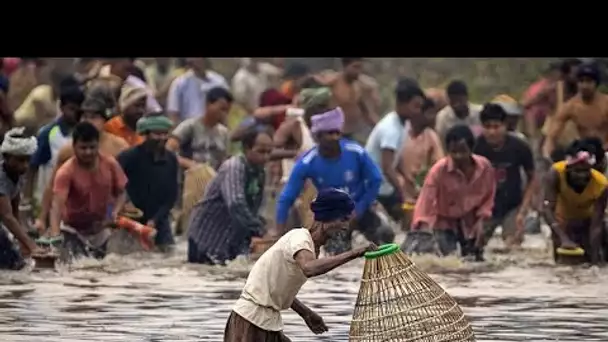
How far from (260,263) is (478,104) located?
10.5 meters

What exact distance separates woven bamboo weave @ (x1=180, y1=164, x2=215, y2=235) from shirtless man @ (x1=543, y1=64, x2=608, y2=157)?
3337 mm

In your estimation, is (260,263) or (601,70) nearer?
(260,263)

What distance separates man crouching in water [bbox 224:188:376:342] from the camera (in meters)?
10.3

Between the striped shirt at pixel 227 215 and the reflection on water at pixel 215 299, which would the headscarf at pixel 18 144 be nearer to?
the reflection on water at pixel 215 299

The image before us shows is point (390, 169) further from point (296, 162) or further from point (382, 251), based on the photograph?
point (382, 251)

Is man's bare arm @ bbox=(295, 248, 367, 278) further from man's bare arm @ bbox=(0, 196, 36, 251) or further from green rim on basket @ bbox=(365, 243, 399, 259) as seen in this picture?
man's bare arm @ bbox=(0, 196, 36, 251)

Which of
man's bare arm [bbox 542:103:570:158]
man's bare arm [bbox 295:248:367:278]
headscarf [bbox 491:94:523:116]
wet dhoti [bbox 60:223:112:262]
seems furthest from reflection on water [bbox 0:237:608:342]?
man's bare arm [bbox 295:248:367:278]

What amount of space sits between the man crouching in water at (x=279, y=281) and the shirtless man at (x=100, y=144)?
7.42 meters

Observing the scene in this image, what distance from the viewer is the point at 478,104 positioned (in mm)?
20562

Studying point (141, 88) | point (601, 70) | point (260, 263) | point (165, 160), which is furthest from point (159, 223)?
point (260, 263)

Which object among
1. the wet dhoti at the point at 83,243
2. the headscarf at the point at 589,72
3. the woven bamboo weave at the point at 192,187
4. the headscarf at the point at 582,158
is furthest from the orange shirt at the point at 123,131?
the headscarf at the point at 589,72

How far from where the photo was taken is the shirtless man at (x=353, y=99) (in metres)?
20.7

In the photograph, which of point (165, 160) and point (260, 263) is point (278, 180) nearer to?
point (165, 160)
